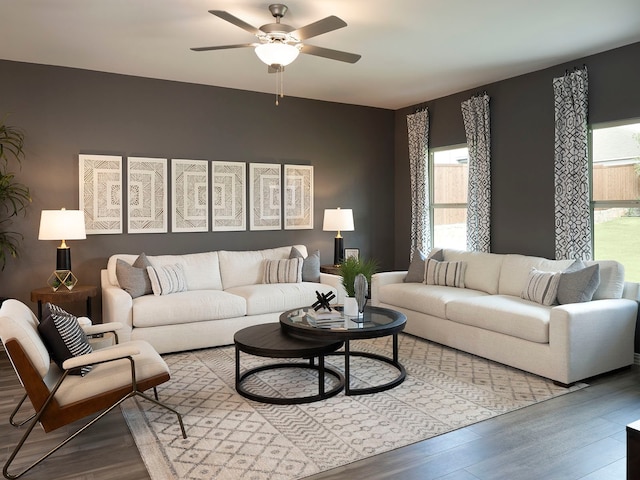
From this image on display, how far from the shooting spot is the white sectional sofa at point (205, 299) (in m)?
4.61

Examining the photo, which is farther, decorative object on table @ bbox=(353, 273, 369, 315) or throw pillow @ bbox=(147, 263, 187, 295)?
throw pillow @ bbox=(147, 263, 187, 295)

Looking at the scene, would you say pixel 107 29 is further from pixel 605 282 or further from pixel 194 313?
pixel 605 282

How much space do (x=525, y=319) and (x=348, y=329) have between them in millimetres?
1518

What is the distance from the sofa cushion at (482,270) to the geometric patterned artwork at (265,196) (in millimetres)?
2279

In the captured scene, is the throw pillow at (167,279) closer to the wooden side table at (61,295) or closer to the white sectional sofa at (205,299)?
the white sectional sofa at (205,299)

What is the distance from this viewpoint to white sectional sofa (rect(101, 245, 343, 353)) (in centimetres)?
461

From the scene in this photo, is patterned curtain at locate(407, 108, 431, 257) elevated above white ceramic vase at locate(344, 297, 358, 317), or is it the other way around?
patterned curtain at locate(407, 108, 431, 257)

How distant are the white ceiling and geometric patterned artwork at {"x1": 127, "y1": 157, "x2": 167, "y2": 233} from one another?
3.21 ft

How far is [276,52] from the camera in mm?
3523

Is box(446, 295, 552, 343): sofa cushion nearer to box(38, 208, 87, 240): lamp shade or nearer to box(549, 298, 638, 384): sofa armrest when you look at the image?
box(549, 298, 638, 384): sofa armrest

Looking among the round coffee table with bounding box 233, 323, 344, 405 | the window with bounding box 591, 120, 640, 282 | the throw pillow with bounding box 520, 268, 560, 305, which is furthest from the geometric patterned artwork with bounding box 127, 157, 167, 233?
the window with bounding box 591, 120, 640, 282

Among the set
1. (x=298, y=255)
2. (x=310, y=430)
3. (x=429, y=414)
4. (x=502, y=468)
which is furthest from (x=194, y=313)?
(x=502, y=468)

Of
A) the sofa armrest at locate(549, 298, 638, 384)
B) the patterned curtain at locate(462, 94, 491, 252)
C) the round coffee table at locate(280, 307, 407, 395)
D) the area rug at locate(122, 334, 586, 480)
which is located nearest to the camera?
the area rug at locate(122, 334, 586, 480)

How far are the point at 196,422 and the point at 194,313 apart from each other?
67.0 inches
